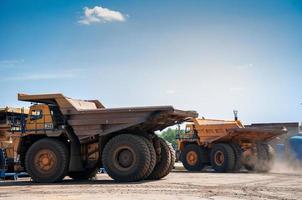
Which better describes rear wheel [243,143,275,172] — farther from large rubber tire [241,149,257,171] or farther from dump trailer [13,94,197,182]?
dump trailer [13,94,197,182]

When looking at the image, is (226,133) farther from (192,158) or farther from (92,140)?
(92,140)

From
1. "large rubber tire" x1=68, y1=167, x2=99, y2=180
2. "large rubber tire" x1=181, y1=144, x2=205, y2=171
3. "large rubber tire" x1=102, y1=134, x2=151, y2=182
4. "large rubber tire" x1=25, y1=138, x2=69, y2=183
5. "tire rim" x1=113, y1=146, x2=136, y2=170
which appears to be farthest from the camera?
"large rubber tire" x1=181, y1=144, x2=205, y2=171

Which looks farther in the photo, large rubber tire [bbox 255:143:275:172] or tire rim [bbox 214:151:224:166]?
large rubber tire [bbox 255:143:275:172]

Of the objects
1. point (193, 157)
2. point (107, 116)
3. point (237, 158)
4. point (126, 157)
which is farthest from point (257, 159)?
point (107, 116)

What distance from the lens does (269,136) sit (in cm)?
2231

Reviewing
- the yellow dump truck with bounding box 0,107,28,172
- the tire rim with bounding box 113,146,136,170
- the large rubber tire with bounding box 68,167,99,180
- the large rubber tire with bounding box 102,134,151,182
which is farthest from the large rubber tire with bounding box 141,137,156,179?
the yellow dump truck with bounding box 0,107,28,172

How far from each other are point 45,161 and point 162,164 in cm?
371

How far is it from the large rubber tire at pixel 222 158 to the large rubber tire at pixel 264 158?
4.50ft

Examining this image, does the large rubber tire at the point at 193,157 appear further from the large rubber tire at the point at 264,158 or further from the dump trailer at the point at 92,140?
the dump trailer at the point at 92,140

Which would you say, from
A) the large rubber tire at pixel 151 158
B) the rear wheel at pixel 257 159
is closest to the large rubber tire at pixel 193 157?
the rear wheel at pixel 257 159

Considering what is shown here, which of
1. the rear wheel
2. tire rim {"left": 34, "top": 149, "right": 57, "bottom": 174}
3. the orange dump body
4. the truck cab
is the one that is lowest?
the rear wheel

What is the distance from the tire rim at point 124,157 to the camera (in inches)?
561

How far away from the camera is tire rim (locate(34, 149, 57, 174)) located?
1495 centimetres

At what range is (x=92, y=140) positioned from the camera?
1509cm
